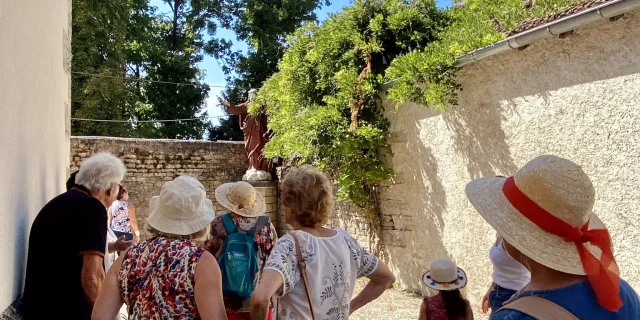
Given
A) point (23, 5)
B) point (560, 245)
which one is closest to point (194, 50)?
point (23, 5)

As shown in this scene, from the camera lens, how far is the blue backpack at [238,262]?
2670 mm

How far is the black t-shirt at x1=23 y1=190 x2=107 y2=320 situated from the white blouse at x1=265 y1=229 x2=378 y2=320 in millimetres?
975

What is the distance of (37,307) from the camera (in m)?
2.46

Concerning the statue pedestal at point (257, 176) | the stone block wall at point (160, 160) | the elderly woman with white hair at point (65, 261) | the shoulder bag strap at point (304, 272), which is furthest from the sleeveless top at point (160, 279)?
the statue pedestal at point (257, 176)

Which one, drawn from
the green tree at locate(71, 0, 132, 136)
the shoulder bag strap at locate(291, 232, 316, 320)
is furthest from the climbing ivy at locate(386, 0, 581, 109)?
the green tree at locate(71, 0, 132, 136)

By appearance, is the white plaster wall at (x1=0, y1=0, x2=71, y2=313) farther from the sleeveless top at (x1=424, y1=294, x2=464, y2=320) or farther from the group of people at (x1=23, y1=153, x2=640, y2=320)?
the sleeveless top at (x1=424, y1=294, x2=464, y2=320)

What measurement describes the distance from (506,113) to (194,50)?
18.6 metres

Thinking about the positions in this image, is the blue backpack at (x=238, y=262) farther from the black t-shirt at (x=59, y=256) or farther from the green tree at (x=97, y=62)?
the green tree at (x=97, y=62)

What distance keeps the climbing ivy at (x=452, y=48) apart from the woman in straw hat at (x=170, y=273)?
13.1 feet

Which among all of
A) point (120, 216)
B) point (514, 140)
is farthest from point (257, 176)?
point (514, 140)

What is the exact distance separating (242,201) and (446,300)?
1173mm

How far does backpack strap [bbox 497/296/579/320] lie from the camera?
1121 millimetres

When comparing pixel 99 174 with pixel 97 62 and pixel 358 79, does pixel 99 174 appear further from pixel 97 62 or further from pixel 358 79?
pixel 97 62

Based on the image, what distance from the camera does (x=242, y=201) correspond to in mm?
2885
